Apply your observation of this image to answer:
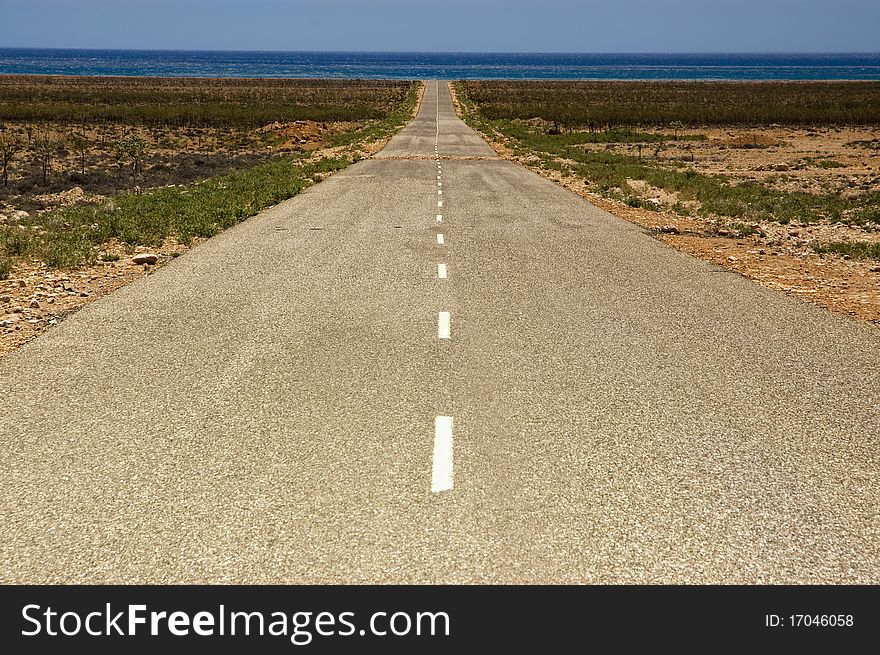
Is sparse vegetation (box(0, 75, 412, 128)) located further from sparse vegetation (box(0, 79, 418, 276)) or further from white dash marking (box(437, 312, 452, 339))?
white dash marking (box(437, 312, 452, 339))

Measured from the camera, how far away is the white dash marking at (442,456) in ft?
16.8

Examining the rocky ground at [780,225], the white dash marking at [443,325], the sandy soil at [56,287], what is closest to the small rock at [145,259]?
the sandy soil at [56,287]

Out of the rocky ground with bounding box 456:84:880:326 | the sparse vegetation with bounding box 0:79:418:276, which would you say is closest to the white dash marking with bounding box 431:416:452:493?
the rocky ground with bounding box 456:84:880:326

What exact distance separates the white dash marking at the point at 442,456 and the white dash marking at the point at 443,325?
251 centimetres

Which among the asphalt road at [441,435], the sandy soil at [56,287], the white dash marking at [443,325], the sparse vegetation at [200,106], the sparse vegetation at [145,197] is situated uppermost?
the sparse vegetation at [200,106]

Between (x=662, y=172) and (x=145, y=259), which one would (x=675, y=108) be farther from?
(x=145, y=259)

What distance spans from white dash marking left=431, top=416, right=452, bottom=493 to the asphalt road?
0.07 feet

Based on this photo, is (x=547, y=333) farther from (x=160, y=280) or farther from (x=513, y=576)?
(x=160, y=280)

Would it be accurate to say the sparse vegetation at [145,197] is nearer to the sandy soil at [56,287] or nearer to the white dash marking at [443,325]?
the sandy soil at [56,287]

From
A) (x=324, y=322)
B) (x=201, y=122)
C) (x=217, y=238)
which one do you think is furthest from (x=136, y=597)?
(x=201, y=122)

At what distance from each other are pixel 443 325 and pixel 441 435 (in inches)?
130

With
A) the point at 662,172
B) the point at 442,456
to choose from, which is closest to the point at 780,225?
the point at 662,172

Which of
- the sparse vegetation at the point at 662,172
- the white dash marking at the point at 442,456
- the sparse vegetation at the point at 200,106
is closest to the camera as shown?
the white dash marking at the point at 442,456

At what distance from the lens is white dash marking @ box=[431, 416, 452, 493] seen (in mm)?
5133
